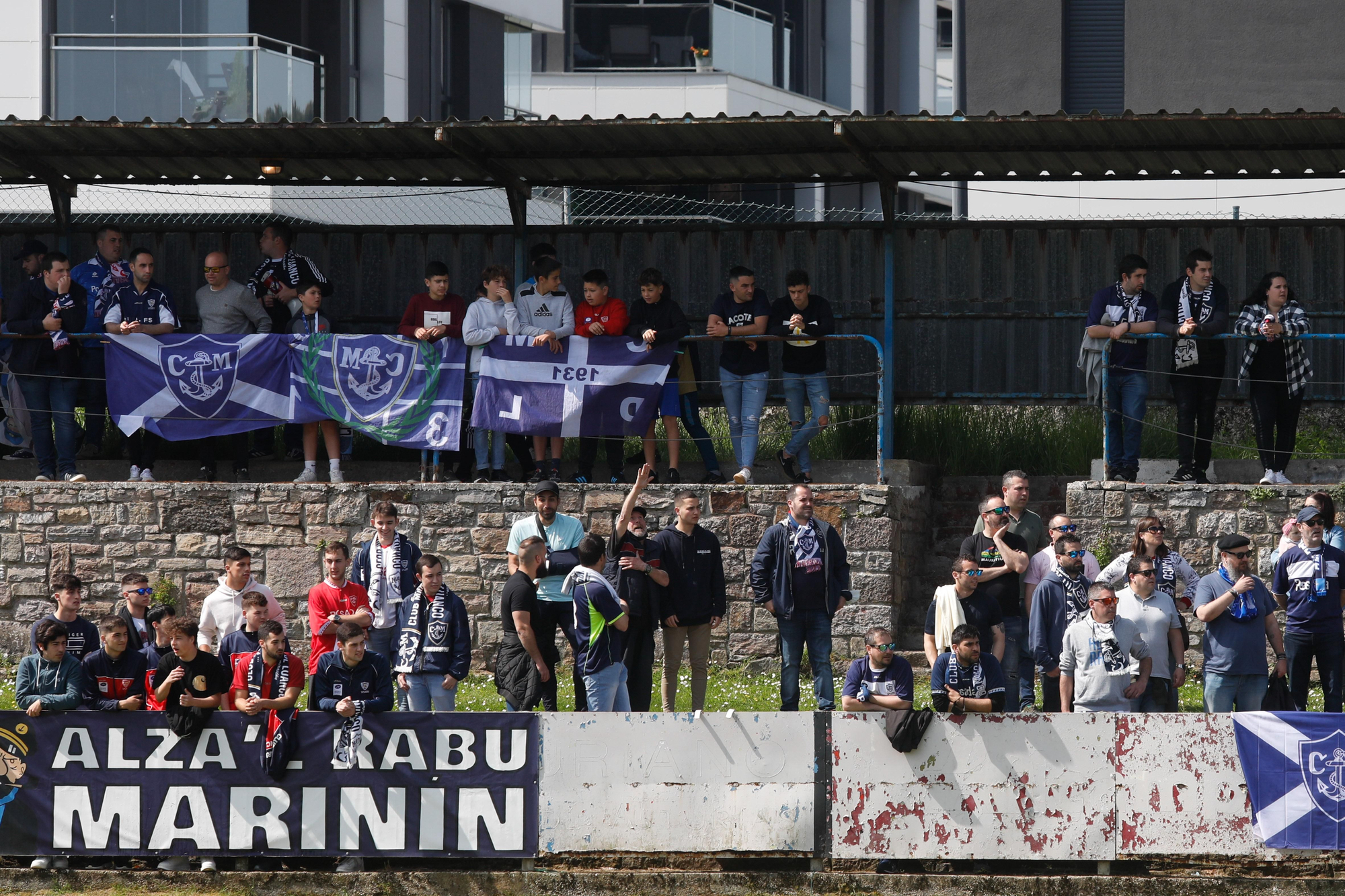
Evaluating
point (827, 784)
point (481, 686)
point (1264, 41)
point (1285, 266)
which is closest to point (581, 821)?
point (827, 784)

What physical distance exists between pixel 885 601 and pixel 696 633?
6.83 ft

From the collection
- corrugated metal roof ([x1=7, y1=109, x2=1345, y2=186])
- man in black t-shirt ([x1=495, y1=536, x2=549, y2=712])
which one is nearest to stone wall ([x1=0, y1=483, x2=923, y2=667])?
man in black t-shirt ([x1=495, y1=536, x2=549, y2=712])

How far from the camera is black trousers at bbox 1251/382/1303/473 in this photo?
43.0ft

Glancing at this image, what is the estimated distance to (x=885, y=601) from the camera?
42.5 feet

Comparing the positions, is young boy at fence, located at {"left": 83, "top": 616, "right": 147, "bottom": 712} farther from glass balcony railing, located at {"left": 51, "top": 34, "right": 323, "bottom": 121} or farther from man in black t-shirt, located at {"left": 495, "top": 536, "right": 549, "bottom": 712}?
glass balcony railing, located at {"left": 51, "top": 34, "right": 323, "bottom": 121}

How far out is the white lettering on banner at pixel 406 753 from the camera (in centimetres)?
954

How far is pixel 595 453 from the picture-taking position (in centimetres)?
1405

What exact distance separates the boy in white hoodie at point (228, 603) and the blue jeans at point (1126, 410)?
637cm

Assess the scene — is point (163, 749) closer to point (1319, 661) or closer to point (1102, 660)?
point (1102, 660)

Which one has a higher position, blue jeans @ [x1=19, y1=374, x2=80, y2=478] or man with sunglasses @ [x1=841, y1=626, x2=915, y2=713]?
blue jeans @ [x1=19, y1=374, x2=80, y2=478]

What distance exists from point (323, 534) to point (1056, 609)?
5.81 m

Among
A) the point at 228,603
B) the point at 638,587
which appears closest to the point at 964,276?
the point at 638,587

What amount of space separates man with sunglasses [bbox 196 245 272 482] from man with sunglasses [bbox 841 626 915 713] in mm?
6412

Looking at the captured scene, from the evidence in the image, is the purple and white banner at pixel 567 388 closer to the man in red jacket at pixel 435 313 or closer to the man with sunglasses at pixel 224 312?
the man in red jacket at pixel 435 313
